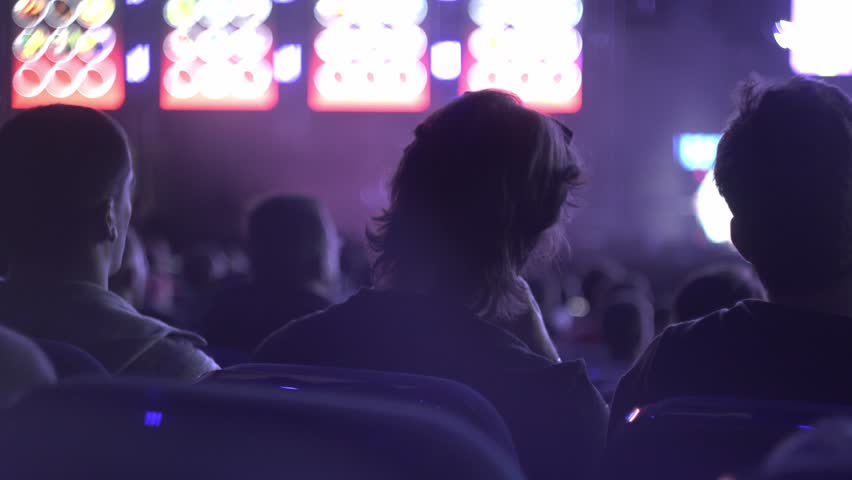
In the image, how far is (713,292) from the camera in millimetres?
3082

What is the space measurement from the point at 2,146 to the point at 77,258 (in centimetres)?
26

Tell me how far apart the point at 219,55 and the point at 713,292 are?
7.07 feet

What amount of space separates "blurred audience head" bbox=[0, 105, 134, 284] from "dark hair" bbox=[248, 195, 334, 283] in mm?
1761

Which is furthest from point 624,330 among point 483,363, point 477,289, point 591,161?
point 591,161

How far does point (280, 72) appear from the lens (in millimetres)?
4309

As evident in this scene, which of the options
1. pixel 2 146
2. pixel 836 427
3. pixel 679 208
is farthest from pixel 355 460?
pixel 679 208

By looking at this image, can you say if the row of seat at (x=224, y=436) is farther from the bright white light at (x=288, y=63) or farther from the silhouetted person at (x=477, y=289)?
the bright white light at (x=288, y=63)

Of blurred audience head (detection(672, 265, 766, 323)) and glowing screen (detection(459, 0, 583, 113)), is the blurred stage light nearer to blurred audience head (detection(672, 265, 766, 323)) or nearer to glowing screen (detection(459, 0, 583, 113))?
glowing screen (detection(459, 0, 583, 113))

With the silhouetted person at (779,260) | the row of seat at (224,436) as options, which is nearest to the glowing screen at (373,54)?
the silhouetted person at (779,260)

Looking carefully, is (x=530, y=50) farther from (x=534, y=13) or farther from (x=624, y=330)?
(x=624, y=330)

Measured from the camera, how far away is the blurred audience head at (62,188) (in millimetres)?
1948

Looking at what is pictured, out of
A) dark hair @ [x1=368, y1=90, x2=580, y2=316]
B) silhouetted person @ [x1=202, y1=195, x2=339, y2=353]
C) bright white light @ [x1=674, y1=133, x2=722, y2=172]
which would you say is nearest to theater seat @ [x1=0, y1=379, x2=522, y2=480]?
dark hair @ [x1=368, y1=90, x2=580, y2=316]

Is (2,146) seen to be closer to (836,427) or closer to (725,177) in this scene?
(725,177)

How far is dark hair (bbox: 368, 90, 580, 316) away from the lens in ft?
6.06
